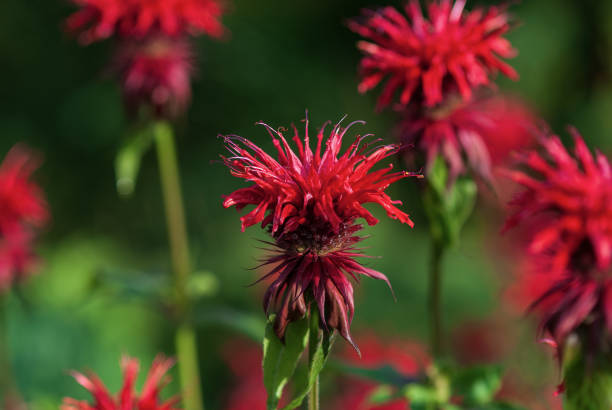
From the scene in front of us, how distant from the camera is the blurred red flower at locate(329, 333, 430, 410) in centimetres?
194

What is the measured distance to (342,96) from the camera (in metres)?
4.36

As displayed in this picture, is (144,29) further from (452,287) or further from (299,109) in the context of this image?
(299,109)

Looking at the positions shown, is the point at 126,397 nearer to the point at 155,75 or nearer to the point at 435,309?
the point at 435,309

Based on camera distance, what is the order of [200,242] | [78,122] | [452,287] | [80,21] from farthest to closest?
[78,122] → [200,242] → [452,287] → [80,21]

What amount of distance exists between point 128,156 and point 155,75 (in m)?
0.25

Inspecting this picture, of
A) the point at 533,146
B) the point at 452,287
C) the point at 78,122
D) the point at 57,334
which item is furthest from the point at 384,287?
the point at 78,122

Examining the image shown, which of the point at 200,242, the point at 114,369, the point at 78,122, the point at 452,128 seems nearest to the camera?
the point at 452,128

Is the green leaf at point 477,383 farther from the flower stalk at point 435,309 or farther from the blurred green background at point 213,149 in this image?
the blurred green background at point 213,149

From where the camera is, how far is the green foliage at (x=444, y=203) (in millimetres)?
1464

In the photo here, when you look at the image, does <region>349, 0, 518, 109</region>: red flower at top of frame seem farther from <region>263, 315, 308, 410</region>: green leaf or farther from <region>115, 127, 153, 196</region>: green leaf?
<region>115, 127, 153, 196</region>: green leaf

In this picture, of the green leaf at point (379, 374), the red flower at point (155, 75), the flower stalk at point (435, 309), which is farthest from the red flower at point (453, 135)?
the red flower at point (155, 75)

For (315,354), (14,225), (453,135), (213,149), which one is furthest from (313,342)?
(213,149)

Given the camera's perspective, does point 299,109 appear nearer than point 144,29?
No

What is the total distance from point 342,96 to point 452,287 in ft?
4.86
